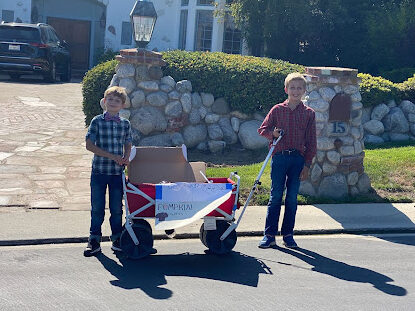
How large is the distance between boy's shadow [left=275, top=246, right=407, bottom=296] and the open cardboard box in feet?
3.98

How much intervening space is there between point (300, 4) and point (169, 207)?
1230 centimetres

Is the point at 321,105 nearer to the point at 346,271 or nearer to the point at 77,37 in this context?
the point at 346,271

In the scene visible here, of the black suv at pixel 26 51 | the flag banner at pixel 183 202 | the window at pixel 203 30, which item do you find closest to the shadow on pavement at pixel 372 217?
the flag banner at pixel 183 202

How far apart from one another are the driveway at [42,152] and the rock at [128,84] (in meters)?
1.23

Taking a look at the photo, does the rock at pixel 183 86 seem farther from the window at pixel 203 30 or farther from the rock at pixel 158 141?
the window at pixel 203 30

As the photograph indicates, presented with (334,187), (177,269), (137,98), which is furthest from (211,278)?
(137,98)

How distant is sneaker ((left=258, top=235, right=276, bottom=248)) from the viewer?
23.4 ft

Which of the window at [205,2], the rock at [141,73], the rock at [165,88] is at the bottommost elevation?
Result: the rock at [165,88]

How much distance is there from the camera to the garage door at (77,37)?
1013 inches

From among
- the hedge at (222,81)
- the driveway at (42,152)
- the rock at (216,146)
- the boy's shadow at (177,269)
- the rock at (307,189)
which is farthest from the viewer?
the hedge at (222,81)

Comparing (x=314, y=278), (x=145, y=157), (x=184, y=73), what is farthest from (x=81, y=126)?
(x=314, y=278)

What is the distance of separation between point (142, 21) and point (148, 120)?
1.67 metres

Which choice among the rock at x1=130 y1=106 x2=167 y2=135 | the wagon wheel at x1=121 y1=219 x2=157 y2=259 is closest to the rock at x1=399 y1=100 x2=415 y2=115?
the rock at x1=130 y1=106 x2=167 y2=135

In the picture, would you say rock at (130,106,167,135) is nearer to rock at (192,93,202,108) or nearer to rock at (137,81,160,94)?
rock at (137,81,160,94)
